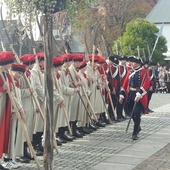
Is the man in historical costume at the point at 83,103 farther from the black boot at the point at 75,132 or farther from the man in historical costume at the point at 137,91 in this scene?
the man in historical costume at the point at 137,91

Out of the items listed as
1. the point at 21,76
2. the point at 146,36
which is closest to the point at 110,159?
the point at 21,76

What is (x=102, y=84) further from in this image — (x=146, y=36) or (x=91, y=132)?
(x=146, y=36)

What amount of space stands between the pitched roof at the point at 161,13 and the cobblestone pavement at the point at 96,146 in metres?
49.1

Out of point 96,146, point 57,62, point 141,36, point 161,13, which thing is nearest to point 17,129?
point 57,62

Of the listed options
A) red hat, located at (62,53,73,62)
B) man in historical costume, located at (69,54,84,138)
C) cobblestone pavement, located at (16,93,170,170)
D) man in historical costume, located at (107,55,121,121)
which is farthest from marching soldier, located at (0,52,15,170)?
man in historical costume, located at (107,55,121,121)

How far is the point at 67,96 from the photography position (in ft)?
37.4

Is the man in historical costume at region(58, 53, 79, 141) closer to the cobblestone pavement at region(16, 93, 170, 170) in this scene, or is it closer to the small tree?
the cobblestone pavement at region(16, 93, 170, 170)

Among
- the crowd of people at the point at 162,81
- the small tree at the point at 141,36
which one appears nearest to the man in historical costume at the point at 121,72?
the crowd of people at the point at 162,81

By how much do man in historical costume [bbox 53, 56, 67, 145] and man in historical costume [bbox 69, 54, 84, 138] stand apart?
754 mm

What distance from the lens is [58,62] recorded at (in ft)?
34.3

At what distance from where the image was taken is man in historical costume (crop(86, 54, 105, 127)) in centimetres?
1306

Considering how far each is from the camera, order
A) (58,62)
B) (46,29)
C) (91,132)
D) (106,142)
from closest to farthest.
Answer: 1. (46,29)
2. (58,62)
3. (106,142)
4. (91,132)

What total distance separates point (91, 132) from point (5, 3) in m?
5.61

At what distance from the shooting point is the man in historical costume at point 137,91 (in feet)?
37.3
